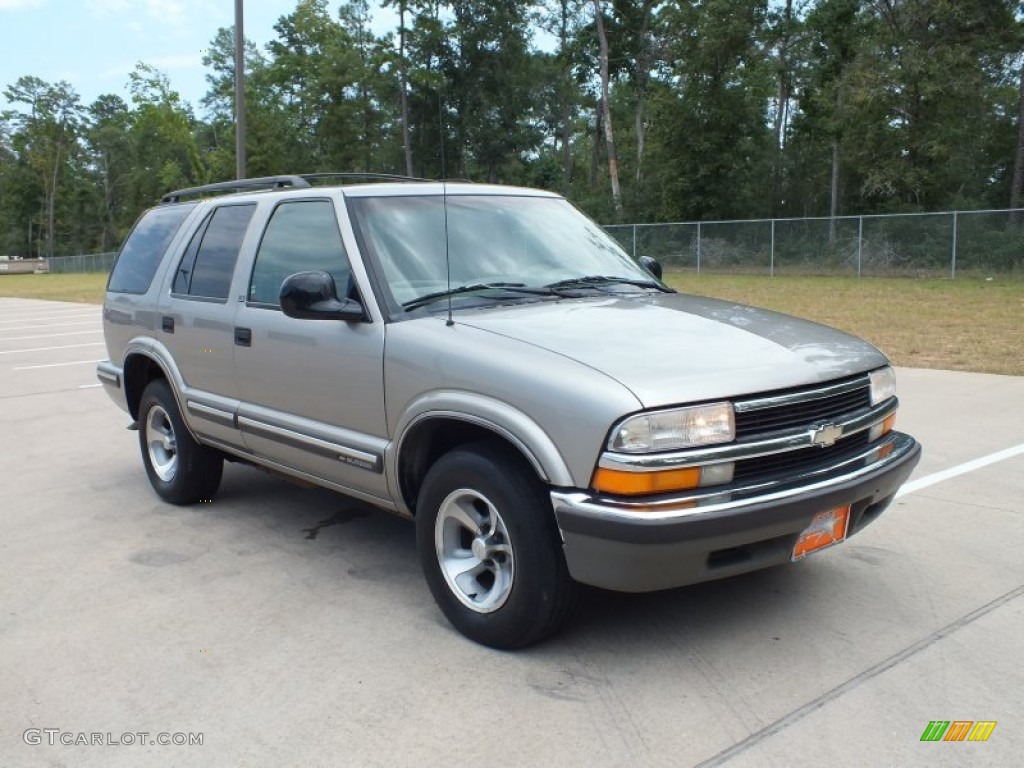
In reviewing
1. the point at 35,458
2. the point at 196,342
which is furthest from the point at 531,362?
the point at 35,458

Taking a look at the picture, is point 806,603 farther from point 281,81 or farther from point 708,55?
point 281,81

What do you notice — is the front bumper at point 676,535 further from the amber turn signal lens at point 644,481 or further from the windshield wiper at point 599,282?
the windshield wiper at point 599,282

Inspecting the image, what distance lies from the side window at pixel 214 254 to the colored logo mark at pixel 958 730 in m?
3.91

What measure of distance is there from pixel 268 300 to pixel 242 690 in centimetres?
209

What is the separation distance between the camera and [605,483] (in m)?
3.13

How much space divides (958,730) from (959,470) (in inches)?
136

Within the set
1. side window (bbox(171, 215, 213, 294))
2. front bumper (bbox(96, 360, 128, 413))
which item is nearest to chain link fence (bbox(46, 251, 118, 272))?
front bumper (bbox(96, 360, 128, 413))

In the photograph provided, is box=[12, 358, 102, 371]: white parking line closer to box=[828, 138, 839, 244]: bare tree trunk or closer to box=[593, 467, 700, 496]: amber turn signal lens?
box=[593, 467, 700, 496]: amber turn signal lens

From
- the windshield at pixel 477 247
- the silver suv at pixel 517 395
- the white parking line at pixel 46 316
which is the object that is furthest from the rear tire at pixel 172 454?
the white parking line at pixel 46 316

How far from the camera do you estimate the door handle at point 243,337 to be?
474 cm

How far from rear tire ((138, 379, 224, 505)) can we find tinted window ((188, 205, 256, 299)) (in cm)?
78

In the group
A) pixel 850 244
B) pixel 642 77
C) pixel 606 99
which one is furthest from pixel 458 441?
pixel 642 77

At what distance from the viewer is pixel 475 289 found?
13.7 feet

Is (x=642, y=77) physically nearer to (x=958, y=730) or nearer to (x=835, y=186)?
(x=835, y=186)
